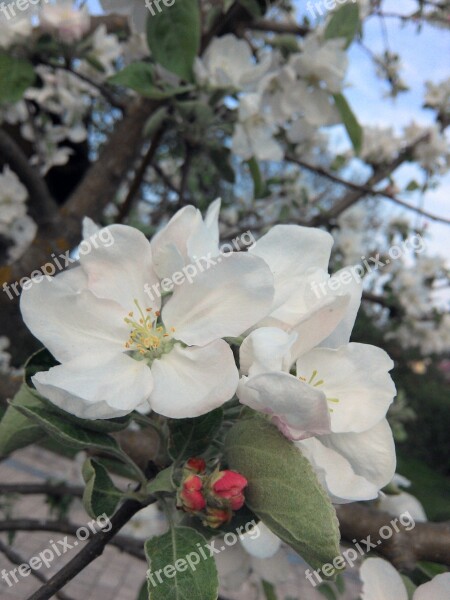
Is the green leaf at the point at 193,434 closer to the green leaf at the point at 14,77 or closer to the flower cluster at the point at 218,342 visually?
the flower cluster at the point at 218,342

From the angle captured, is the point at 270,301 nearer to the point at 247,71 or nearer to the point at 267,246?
the point at 267,246

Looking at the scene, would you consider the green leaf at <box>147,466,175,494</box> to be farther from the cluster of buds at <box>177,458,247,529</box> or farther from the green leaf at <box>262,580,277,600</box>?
the green leaf at <box>262,580,277,600</box>

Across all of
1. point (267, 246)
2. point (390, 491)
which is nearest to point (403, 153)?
point (390, 491)

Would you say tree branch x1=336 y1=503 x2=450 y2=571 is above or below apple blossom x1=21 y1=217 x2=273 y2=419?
below

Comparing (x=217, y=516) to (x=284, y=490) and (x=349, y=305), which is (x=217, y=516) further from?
(x=349, y=305)

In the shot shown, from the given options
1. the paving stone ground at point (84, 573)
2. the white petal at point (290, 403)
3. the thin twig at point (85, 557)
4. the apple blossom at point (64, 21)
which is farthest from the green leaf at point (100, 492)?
the paving stone ground at point (84, 573)

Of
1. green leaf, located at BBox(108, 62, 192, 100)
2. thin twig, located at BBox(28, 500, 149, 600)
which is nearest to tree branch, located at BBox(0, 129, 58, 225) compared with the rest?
green leaf, located at BBox(108, 62, 192, 100)
